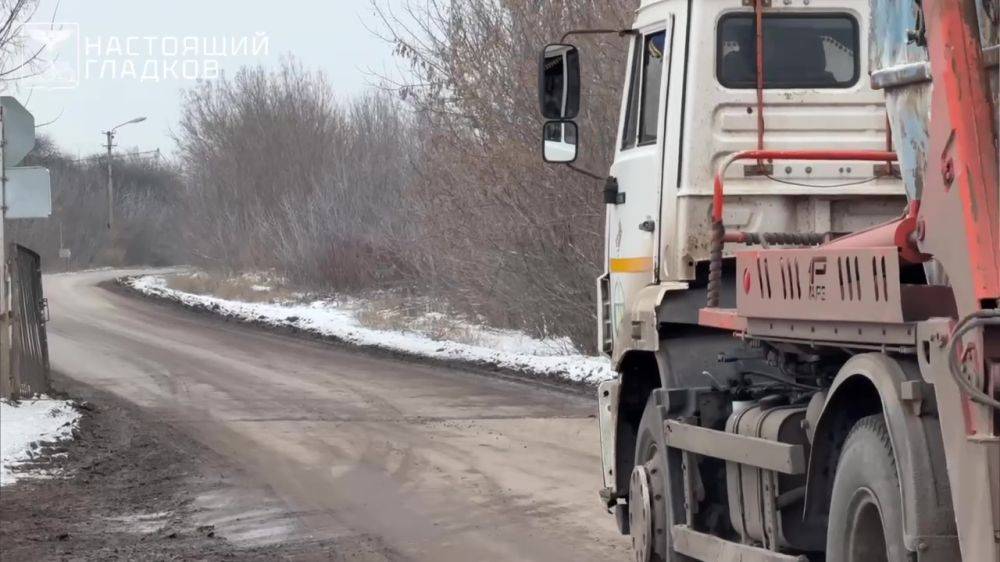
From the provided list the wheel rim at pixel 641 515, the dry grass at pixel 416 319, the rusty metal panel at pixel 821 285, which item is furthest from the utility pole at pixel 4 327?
the dry grass at pixel 416 319

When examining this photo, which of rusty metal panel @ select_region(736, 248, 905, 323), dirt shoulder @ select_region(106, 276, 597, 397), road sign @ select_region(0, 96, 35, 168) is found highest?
road sign @ select_region(0, 96, 35, 168)

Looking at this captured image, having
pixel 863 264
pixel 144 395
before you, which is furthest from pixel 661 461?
pixel 144 395

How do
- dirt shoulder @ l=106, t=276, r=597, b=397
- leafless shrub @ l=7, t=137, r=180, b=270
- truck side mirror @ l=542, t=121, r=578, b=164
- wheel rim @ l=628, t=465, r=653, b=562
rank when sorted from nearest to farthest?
wheel rim @ l=628, t=465, r=653, b=562
truck side mirror @ l=542, t=121, r=578, b=164
dirt shoulder @ l=106, t=276, r=597, b=397
leafless shrub @ l=7, t=137, r=180, b=270

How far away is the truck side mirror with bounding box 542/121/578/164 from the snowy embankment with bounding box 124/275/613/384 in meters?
8.51

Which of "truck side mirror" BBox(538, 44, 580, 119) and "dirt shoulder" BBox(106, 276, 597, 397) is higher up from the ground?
"truck side mirror" BBox(538, 44, 580, 119)

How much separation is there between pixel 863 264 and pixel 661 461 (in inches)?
92.1

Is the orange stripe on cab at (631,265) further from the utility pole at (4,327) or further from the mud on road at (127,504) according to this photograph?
the utility pole at (4,327)

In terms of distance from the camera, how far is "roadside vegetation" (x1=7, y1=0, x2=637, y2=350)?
67.9 ft

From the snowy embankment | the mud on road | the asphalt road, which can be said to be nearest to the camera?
the mud on road

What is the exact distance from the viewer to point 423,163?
2472 centimetres

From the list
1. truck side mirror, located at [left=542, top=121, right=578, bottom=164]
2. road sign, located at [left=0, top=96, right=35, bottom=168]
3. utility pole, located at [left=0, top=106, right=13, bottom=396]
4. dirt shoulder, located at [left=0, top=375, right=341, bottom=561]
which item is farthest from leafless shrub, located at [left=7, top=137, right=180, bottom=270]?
truck side mirror, located at [left=542, top=121, right=578, bottom=164]

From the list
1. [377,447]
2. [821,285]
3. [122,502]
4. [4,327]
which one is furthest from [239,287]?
[821,285]

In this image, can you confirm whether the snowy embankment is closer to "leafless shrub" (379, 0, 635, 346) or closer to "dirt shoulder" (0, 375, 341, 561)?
"leafless shrub" (379, 0, 635, 346)

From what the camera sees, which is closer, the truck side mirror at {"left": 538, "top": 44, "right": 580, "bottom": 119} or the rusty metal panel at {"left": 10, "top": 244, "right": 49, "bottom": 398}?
the truck side mirror at {"left": 538, "top": 44, "right": 580, "bottom": 119}
